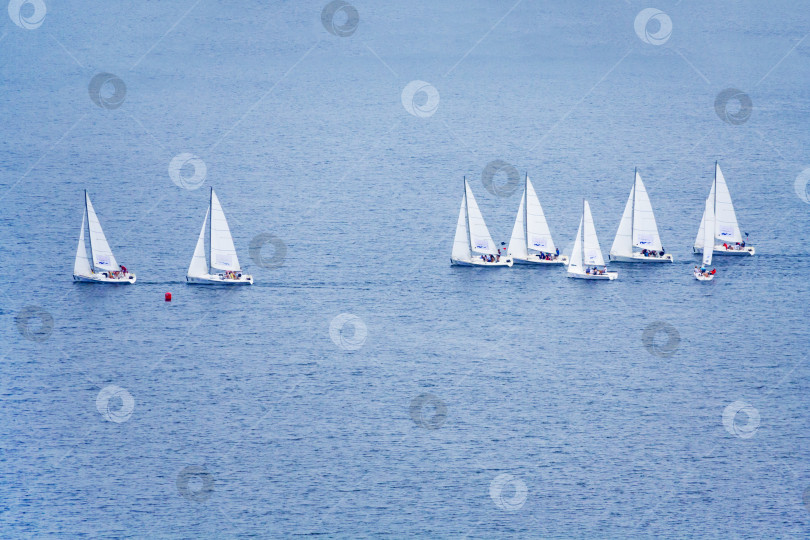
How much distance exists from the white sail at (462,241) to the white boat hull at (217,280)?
78.2 ft

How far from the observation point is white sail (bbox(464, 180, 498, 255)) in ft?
441

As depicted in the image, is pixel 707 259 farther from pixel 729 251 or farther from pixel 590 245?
pixel 590 245

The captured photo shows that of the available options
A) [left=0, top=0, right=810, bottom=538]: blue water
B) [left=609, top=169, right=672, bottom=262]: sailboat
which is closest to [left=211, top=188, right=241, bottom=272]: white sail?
[left=0, top=0, right=810, bottom=538]: blue water

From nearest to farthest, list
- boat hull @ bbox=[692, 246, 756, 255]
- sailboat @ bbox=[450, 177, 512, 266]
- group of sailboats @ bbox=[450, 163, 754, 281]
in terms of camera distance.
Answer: group of sailboats @ bbox=[450, 163, 754, 281]
sailboat @ bbox=[450, 177, 512, 266]
boat hull @ bbox=[692, 246, 756, 255]

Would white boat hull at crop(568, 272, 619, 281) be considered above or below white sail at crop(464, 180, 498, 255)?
below

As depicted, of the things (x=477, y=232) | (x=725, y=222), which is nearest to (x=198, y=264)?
(x=477, y=232)

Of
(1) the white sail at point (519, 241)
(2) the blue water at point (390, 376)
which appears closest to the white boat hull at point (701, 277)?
(2) the blue water at point (390, 376)

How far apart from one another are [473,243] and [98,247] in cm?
4223

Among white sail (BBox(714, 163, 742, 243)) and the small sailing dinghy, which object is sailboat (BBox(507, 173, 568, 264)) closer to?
the small sailing dinghy

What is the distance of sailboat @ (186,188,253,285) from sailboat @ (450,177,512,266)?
24.3 metres

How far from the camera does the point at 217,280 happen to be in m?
128

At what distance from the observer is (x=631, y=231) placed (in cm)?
13612

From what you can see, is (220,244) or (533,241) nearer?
(220,244)

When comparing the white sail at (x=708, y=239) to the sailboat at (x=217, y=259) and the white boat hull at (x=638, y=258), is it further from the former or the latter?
the sailboat at (x=217, y=259)
